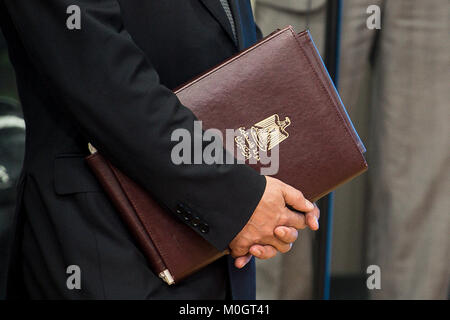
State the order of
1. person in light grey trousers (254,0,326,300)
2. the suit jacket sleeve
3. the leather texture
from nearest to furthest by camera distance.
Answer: the suit jacket sleeve
the leather texture
person in light grey trousers (254,0,326,300)

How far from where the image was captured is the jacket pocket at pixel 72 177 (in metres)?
0.77

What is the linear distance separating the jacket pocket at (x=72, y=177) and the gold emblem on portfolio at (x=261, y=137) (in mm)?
242

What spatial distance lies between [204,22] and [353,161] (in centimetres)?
35

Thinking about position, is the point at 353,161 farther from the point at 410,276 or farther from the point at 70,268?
the point at 410,276

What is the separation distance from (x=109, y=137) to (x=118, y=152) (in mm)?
25

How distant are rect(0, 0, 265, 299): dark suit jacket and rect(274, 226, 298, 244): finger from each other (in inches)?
2.8

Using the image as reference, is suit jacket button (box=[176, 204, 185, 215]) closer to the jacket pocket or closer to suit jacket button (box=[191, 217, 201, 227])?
suit jacket button (box=[191, 217, 201, 227])

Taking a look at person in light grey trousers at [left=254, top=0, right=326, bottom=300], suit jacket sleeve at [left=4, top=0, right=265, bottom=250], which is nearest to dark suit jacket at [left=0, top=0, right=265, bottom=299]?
suit jacket sleeve at [left=4, top=0, right=265, bottom=250]

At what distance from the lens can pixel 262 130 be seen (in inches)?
31.5

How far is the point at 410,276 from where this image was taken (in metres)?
1.72

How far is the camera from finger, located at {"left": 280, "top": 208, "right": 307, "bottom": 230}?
30.8 inches

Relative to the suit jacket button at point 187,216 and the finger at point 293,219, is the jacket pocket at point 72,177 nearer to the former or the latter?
the suit jacket button at point 187,216

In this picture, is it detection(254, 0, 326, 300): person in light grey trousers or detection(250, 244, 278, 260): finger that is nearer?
detection(250, 244, 278, 260): finger

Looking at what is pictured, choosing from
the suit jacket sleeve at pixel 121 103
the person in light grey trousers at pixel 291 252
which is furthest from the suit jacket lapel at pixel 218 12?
the person in light grey trousers at pixel 291 252
